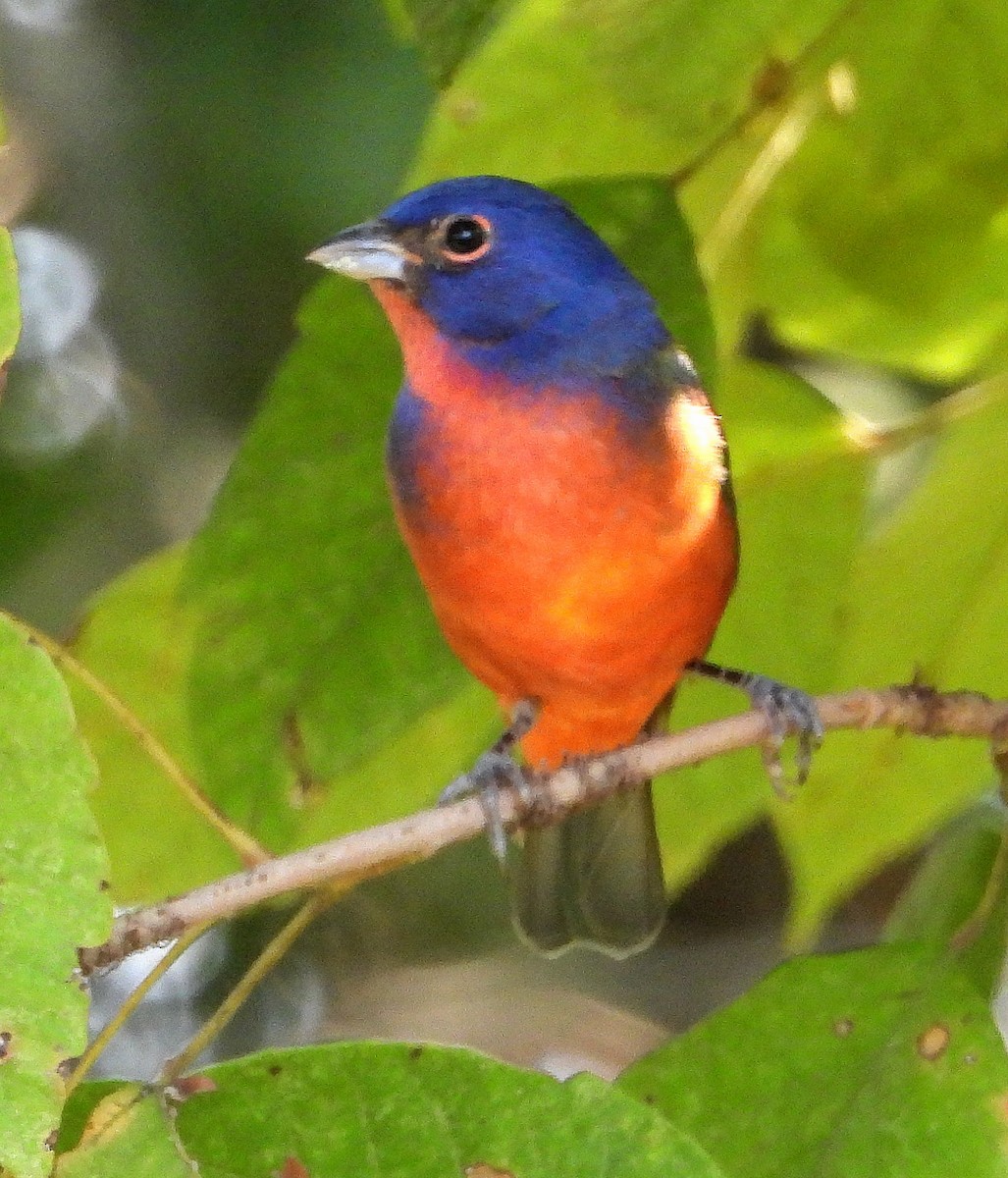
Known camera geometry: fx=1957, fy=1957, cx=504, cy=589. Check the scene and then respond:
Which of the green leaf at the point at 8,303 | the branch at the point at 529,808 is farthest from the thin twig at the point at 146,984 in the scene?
the green leaf at the point at 8,303

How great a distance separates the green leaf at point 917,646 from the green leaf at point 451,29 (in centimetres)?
107

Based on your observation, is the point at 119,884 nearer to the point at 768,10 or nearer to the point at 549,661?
the point at 549,661

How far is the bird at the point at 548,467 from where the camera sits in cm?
282

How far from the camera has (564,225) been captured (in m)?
3.17

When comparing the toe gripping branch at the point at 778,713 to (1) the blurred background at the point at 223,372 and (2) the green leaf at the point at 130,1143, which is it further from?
(1) the blurred background at the point at 223,372

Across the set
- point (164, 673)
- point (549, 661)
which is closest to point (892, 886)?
point (549, 661)

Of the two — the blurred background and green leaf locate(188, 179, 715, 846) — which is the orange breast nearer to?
green leaf locate(188, 179, 715, 846)

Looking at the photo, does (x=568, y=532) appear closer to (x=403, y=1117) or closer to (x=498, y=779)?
(x=498, y=779)

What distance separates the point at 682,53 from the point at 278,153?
2.63 m

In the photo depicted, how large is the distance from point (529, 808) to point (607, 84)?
93cm

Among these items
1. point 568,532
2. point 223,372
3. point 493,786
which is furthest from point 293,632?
point 223,372

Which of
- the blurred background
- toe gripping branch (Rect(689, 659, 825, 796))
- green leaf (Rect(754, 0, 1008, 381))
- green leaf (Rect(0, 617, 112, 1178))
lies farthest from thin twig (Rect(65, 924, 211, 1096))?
the blurred background

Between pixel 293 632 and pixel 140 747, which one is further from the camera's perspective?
pixel 140 747

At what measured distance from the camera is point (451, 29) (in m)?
2.08
